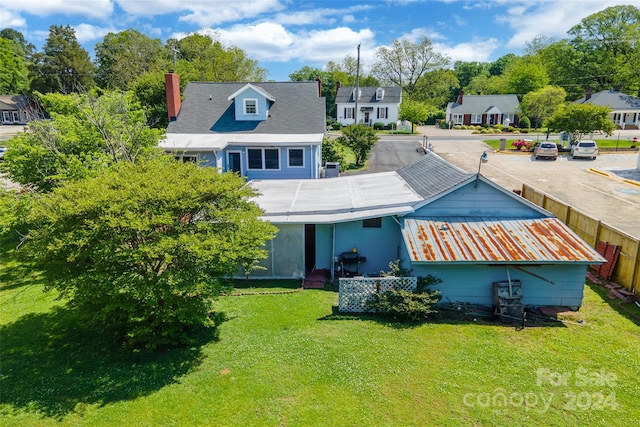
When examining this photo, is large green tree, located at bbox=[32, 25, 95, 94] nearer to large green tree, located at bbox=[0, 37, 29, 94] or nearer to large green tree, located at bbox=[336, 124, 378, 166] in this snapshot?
large green tree, located at bbox=[0, 37, 29, 94]

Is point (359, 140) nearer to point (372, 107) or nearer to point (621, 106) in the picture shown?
point (372, 107)

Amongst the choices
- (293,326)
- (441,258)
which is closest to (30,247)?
(293,326)

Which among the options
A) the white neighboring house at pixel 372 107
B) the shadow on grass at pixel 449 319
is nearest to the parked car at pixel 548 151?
the shadow on grass at pixel 449 319

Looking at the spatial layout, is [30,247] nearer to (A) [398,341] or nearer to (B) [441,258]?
(A) [398,341]

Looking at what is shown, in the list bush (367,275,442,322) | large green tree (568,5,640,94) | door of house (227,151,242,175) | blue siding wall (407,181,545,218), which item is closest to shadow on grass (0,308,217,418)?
bush (367,275,442,322)

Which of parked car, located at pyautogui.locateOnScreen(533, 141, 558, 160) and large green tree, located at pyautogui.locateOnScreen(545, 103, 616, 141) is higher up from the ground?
large green tree, located at pyautogui.locateOnScreen(545, 103, 616, 141)

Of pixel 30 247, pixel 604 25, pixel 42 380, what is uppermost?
pixel 604 25

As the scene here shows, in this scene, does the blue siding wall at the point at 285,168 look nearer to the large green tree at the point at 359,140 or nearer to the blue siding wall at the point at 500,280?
the large green tree at the point at 359,140

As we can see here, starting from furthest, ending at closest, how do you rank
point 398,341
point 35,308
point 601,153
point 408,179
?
point 601,153 → point 408,179 → point 35,308 → point 398,341
